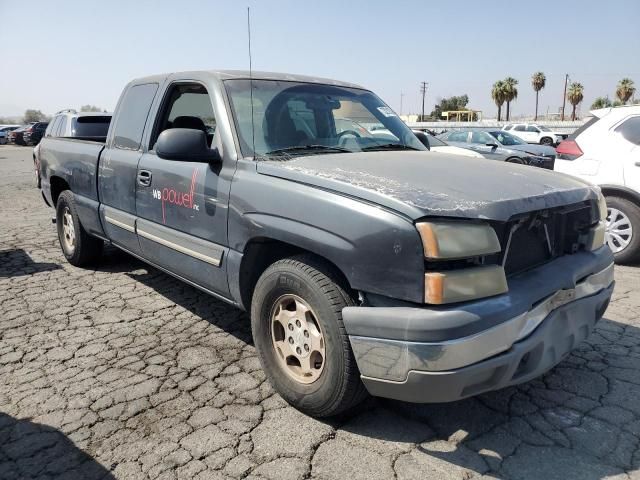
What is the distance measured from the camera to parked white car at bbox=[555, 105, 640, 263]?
5664 millimetres

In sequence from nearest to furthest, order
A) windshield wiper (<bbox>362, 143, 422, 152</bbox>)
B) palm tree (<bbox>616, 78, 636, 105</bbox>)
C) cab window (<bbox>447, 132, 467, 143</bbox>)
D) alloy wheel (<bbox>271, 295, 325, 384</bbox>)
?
alloy wheel (<bbox>271, 295, 325, 384</bbox>), windshield wiper (<bbox>362, 143, 422, 152</bbox>), cab window (<bbox>447, 132, 467, 143</bbox>), palm tree (<bbox>616, 78, 636, 105</bbox>)

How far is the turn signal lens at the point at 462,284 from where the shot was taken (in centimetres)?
206

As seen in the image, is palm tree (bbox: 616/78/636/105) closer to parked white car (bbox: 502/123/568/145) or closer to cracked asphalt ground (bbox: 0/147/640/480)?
parked white car (bbox: 502/123/568/145)

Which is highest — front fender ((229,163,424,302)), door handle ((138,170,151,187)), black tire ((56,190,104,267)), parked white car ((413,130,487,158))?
parked white car ((413,130,487,158))

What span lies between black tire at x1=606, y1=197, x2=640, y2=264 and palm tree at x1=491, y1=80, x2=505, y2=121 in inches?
2442

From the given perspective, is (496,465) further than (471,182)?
No

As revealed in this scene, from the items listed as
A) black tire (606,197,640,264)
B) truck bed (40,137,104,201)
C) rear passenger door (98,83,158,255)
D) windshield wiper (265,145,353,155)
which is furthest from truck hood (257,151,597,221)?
black tire (606,197,640,264)

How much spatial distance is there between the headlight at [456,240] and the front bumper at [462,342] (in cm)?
22

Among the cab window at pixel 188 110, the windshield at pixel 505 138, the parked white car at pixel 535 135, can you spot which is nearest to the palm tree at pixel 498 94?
the parked white car at pixel 535 135

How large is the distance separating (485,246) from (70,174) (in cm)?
443

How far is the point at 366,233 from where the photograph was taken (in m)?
2.19

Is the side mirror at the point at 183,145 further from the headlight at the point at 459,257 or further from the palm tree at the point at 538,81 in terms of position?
the palm tree at the point at 538,81

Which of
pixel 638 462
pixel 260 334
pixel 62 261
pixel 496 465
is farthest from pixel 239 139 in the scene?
pixel 62 261

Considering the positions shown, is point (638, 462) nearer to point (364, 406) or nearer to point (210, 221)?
point (364, 406)
